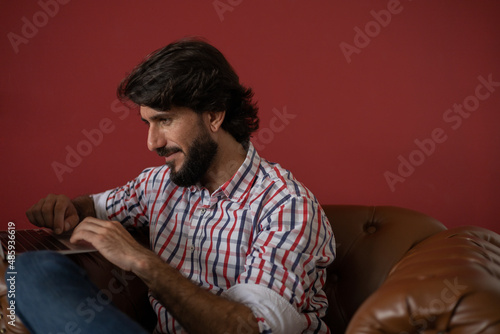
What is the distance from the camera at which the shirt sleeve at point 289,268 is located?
1083mm

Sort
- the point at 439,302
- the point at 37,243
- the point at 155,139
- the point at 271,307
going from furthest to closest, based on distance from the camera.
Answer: the point at 155,139 < the point at 37,243 < the point at 271,307 < the point at 439,302

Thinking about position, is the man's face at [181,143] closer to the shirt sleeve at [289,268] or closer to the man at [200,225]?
the man at [200,225]

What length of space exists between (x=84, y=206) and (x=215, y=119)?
0.49 m

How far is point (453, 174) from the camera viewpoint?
218cm

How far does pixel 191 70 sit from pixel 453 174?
1310 mm

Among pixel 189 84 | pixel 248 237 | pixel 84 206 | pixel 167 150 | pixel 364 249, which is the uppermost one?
pixel 189 84

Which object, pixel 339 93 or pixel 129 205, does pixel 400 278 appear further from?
pixel 339 93

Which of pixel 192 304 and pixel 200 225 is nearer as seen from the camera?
A: pixel 192 304

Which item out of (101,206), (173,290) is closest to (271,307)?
(173,290)

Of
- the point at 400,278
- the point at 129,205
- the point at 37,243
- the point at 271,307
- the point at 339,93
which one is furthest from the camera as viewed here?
the point at 339,93

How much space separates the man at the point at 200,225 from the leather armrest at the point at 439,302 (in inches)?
11.4

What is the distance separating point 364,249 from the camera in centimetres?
138

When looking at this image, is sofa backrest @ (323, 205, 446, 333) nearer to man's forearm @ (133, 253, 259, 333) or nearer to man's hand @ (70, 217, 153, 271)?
man's forearm @ (133, 253, 259, 333)

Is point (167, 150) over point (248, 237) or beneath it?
over
